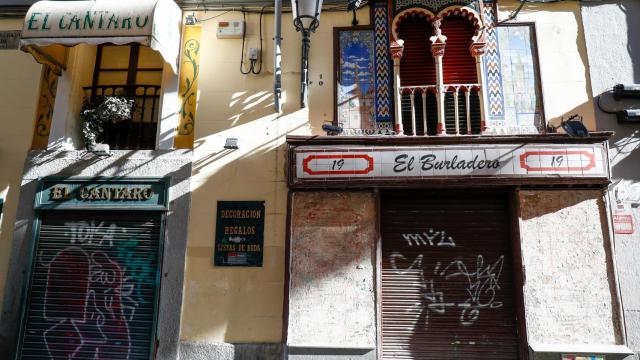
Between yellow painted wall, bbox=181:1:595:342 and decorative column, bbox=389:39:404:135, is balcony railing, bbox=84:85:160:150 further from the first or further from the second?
decorative column, bbox=389:39:404:135

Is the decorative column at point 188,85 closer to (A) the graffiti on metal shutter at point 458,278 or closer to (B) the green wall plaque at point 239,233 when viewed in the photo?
(B) the green wall plaque at point 239,233

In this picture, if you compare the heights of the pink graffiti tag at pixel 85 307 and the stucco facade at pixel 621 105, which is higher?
the stucco facade at pixel 621 105

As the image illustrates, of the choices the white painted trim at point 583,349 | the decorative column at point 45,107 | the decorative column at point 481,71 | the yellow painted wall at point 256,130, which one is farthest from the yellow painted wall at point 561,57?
the decorative column at point 45,107

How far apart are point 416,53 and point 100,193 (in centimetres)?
562

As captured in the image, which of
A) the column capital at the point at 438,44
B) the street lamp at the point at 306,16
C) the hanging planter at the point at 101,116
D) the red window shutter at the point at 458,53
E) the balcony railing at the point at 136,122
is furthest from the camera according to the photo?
the balcony railing at the point at 136,122

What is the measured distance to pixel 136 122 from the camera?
24.7 feet

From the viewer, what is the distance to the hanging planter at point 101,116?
7.12 metres

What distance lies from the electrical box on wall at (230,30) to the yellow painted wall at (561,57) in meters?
4.32

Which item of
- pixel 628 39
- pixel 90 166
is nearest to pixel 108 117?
pixel 90 166

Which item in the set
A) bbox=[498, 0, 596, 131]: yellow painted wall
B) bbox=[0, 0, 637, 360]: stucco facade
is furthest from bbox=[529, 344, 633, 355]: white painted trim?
bbox=[498, 0, 596, 131]: yellow painted wall

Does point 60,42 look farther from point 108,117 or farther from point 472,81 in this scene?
point 472,81

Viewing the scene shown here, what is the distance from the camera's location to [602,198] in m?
6.23

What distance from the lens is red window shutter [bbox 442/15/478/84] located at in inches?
276

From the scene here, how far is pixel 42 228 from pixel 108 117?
2.05 m
